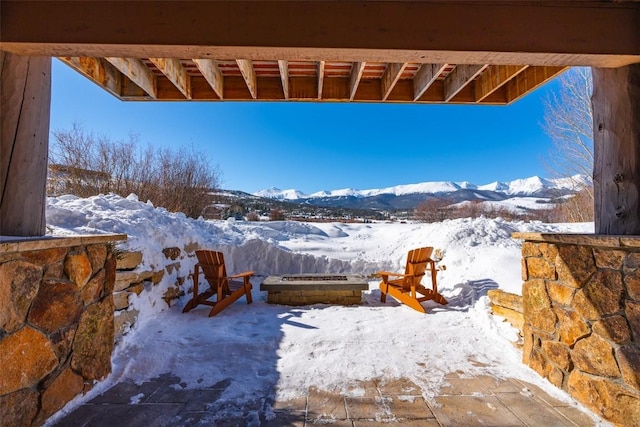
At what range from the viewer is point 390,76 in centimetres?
326

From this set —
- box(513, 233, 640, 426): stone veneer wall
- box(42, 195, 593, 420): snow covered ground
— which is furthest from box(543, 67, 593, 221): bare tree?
box(513, 233, 640, 426): stone veneer wall

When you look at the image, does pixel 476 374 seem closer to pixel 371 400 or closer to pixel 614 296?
pixel 371 400

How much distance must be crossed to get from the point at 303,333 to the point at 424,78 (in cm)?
296

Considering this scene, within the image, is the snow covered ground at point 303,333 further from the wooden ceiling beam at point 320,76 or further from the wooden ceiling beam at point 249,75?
the wooden ceiling beam at point 320,76

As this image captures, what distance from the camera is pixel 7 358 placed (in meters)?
1.68

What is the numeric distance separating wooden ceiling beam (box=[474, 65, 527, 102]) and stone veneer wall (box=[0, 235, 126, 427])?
3.69m

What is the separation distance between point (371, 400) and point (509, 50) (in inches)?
93.6

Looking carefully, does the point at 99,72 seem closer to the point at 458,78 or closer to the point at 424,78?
the point at 424,78

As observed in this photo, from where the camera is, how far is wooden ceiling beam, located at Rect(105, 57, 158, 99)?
2.78 m

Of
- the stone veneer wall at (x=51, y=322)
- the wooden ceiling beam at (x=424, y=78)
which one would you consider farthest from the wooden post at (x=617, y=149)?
the stone veneer wall at (x=51, y=322)

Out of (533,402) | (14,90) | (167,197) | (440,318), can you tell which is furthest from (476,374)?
(167,197)

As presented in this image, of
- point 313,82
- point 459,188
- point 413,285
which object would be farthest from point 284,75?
point 459,188

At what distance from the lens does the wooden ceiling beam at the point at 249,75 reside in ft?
9.83

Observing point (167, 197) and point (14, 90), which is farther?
point (167, 197)
